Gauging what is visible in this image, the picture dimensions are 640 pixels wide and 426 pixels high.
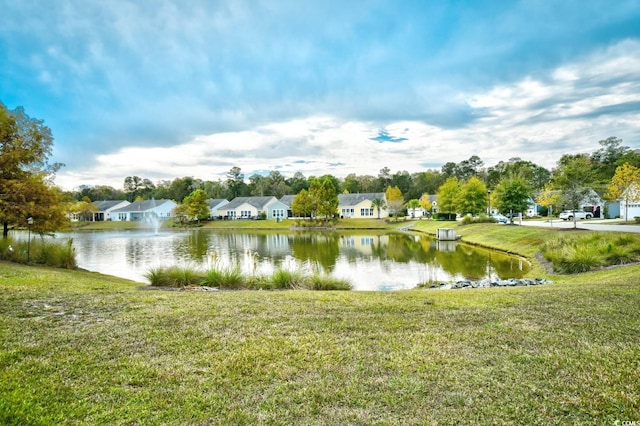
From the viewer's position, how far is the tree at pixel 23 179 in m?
15.7

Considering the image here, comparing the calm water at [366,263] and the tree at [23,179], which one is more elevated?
the tree at [23,179]

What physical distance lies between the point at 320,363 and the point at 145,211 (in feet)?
278

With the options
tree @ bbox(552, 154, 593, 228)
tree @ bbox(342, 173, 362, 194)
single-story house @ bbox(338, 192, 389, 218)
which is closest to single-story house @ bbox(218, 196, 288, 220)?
single-story house @ bbox(338, 192, 389, 218)

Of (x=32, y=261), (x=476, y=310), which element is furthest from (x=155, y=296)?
(x=32, y=261)

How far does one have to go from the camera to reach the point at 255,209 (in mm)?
75750

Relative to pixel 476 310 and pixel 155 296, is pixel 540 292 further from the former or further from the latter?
pixel 155 296

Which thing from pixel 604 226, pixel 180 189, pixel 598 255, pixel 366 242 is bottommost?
pixel 366 242

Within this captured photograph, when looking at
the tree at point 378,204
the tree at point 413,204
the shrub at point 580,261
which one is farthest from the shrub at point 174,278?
the tree at point 413,204

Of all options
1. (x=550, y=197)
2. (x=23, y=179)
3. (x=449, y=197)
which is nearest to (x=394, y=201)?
(x=449, y=197)

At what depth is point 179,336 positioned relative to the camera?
498 cm

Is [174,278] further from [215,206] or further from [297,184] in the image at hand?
[297,184]

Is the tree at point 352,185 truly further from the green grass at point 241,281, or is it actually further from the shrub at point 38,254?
the green grass at point 241,281

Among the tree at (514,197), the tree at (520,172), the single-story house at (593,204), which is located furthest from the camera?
the tree at (520,172)

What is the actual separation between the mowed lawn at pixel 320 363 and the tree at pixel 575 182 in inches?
890
